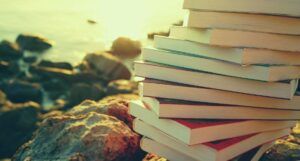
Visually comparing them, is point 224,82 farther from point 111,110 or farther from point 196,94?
point 111,110

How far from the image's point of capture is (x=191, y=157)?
238 cm

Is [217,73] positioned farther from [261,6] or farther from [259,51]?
[261,6]

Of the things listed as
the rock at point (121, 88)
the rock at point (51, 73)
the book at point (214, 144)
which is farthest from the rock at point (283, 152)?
the rock at point (51, 73)

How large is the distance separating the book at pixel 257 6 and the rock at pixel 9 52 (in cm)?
1718

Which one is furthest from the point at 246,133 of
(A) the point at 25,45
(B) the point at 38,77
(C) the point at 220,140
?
(A) the point at 25,45

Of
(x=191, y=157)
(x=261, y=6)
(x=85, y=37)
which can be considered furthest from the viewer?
(x=85, y=37)

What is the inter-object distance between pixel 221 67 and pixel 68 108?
11718 mm

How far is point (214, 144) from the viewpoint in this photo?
2.24 metres

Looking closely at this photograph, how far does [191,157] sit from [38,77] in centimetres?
1465

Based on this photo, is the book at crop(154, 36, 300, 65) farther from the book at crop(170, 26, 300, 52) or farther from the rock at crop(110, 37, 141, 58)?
the rock at crop(110, 37, 141, 58)

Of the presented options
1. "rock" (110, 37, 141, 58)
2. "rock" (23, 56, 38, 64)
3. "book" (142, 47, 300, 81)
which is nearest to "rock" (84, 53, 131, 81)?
"rock" (23, 56, 38, 64)

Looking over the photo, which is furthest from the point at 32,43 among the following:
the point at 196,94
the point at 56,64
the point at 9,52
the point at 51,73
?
the point at 196,94

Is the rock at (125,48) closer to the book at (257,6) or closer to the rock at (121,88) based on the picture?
the rock at (121,88)

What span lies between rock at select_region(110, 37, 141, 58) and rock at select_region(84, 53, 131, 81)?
3915mm
